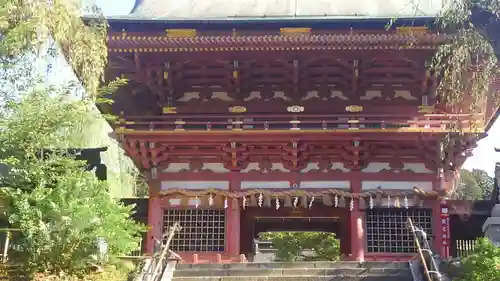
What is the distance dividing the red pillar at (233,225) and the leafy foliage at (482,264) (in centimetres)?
639

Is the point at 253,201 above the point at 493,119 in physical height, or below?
below

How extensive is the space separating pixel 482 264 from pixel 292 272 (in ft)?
12.1

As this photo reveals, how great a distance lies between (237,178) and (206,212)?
4.06ft

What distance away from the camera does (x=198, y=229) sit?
16.6 metres

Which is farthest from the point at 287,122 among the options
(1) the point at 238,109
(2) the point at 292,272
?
(2) the point at 292,272

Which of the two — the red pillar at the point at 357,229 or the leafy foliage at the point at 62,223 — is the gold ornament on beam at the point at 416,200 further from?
the leafy foliage at the point at 62,223

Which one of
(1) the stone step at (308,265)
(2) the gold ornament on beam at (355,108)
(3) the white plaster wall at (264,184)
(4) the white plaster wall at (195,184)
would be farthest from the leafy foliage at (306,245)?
(1) the stone step at (308,265)

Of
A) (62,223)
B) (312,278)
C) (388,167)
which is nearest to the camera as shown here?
(62,223)

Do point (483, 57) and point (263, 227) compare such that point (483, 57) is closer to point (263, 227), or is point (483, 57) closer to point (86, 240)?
point (86, 240)

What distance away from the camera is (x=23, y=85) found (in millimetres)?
11117

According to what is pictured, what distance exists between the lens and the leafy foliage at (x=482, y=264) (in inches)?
412

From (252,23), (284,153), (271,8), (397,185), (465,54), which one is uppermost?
(271,8)

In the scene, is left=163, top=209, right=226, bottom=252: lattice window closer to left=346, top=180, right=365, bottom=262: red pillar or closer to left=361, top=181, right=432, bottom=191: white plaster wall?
left=346, top=180, right=365, bottom=262: red pillar

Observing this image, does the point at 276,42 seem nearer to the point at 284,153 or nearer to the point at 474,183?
the point at 284,153
